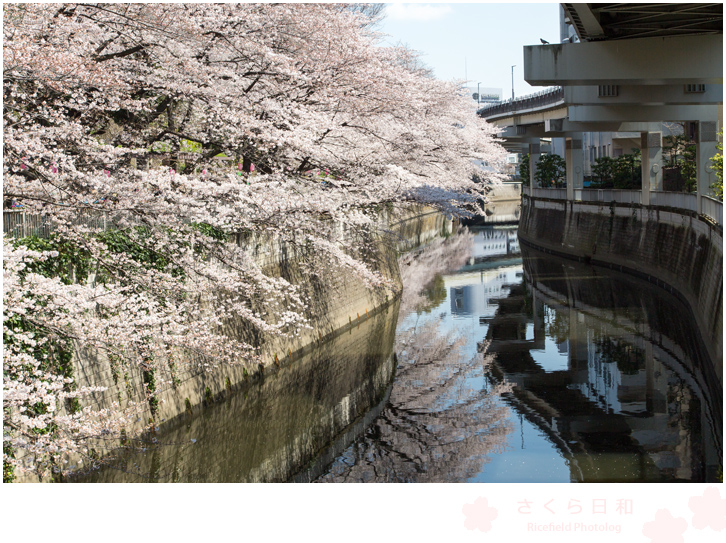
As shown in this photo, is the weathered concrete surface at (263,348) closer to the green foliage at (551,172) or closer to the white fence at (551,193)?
the white fence at (551,193)

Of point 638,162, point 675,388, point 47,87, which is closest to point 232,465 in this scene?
point 47,87

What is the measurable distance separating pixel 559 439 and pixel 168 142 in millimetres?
8527

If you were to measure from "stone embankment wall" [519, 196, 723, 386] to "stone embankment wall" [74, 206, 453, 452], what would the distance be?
8531mm

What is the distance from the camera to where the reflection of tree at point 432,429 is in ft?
36.1

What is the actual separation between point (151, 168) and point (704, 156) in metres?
17.2

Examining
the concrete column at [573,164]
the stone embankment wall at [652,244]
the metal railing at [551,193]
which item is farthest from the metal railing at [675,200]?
the metal railing at [551,193]

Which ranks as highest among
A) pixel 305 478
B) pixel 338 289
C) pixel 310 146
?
pixel 310 146

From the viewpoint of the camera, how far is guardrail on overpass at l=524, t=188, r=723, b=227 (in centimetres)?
1902

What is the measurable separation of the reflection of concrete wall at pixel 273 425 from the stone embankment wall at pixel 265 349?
0.99ft

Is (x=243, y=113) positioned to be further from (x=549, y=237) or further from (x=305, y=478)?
(x=549, y=237)

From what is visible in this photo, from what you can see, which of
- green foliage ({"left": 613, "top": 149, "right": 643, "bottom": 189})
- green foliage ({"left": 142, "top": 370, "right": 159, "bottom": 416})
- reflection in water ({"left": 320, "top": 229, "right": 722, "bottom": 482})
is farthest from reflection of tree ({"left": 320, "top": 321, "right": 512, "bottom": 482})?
green foliage ({"left": 613, "top": 149, "right": 643, "bottom": 189})

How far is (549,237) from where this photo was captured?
40688 millimetres

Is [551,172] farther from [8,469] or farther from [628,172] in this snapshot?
[8,469]

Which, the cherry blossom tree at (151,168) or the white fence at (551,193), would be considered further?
the white fence at (551,193)
